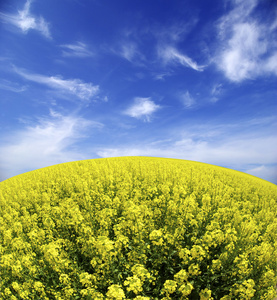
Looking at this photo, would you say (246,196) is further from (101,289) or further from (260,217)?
(101,289)

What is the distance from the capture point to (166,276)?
16.5 feet

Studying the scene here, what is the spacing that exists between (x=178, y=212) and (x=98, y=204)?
3.20 meters

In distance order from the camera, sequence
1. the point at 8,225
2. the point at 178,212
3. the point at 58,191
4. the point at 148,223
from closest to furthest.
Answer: the point at 148,223, the point at 178,212, the point at 8,225, the point at 58,191

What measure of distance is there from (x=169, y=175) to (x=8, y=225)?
28.8 feet

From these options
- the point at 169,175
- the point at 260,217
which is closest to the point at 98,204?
the point at 169,175

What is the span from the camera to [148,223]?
584 centimetres

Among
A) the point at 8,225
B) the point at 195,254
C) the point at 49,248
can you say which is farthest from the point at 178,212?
the point at 8,225

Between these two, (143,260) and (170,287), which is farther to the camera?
(143,260)

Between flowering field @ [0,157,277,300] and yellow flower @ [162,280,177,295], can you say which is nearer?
yellow flower @ [162,280,177,295]

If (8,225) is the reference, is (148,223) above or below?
above

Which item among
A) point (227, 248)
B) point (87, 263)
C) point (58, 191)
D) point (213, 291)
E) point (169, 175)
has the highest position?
point (169, 175)

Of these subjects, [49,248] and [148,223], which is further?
[148,223]

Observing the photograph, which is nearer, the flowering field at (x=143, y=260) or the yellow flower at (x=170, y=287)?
the yellow flower at (x=170, y=287)

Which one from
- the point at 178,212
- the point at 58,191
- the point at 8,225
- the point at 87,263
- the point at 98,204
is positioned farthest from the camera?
the point at 58,191
